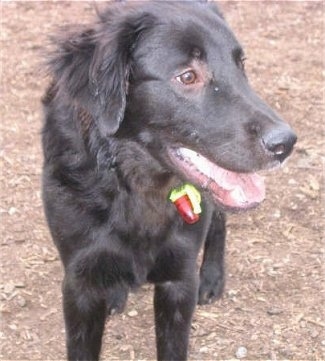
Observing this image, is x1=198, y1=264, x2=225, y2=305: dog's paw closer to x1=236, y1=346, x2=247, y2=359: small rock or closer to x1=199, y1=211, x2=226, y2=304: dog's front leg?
x1=199, y1=211, x2=226, y2=304: dog's front leg

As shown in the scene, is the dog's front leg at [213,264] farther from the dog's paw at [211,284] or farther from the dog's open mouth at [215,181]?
the dog's open mouth at [215,181]

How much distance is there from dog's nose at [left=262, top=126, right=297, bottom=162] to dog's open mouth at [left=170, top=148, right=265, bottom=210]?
0.24 metres

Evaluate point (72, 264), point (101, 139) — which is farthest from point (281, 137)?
point (72, 264)

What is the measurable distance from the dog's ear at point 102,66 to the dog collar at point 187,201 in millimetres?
428

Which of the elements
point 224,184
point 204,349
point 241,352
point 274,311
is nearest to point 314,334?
point 274,311

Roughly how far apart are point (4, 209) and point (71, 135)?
1574 millimetres

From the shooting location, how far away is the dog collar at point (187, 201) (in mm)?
2982

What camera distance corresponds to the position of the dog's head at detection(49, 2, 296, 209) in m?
2.63

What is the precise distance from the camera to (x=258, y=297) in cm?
386

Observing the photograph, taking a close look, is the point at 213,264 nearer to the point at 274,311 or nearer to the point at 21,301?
the point at 274,311

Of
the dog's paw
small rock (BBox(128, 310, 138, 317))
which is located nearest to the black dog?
small rock (BBox(128, 310, 138, 317))

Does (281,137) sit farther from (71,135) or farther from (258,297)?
(258,297)

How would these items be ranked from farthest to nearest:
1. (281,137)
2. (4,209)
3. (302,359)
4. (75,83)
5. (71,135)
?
(4,209)
(302,359)
(71,135)
(75,83)
(281,137)

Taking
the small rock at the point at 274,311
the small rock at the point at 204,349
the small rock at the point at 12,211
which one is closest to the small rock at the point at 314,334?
the small rock at the point at 274,311
